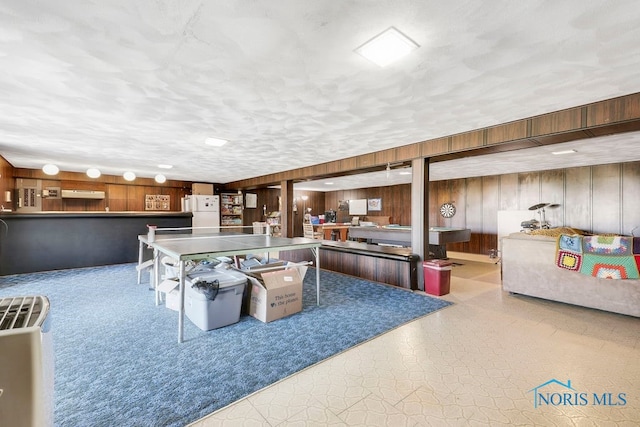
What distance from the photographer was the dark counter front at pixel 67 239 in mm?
5434

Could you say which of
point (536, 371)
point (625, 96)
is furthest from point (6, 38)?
point (625, 96)

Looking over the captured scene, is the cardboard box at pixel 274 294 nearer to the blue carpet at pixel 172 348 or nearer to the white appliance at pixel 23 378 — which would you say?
the blue carpet at pixel 172 348

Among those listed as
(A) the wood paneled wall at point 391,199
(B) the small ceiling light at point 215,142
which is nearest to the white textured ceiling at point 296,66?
(B) the small ceiling light at point 215,142

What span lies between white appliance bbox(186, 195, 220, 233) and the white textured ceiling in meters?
5.03

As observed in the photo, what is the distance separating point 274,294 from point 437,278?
2.38 meters

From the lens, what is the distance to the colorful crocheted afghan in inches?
127

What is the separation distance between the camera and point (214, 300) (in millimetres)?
2953

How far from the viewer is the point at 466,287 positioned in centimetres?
470

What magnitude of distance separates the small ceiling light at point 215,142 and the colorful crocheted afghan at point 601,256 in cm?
484

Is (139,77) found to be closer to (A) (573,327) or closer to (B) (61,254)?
(A) (573,327)

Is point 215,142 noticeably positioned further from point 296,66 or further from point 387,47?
point 387,47

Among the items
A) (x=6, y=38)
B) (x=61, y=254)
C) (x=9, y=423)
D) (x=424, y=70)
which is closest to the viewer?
(x=9, y=423)

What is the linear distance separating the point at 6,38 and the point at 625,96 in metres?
4.82

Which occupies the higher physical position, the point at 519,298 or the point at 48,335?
the point at 48,335
